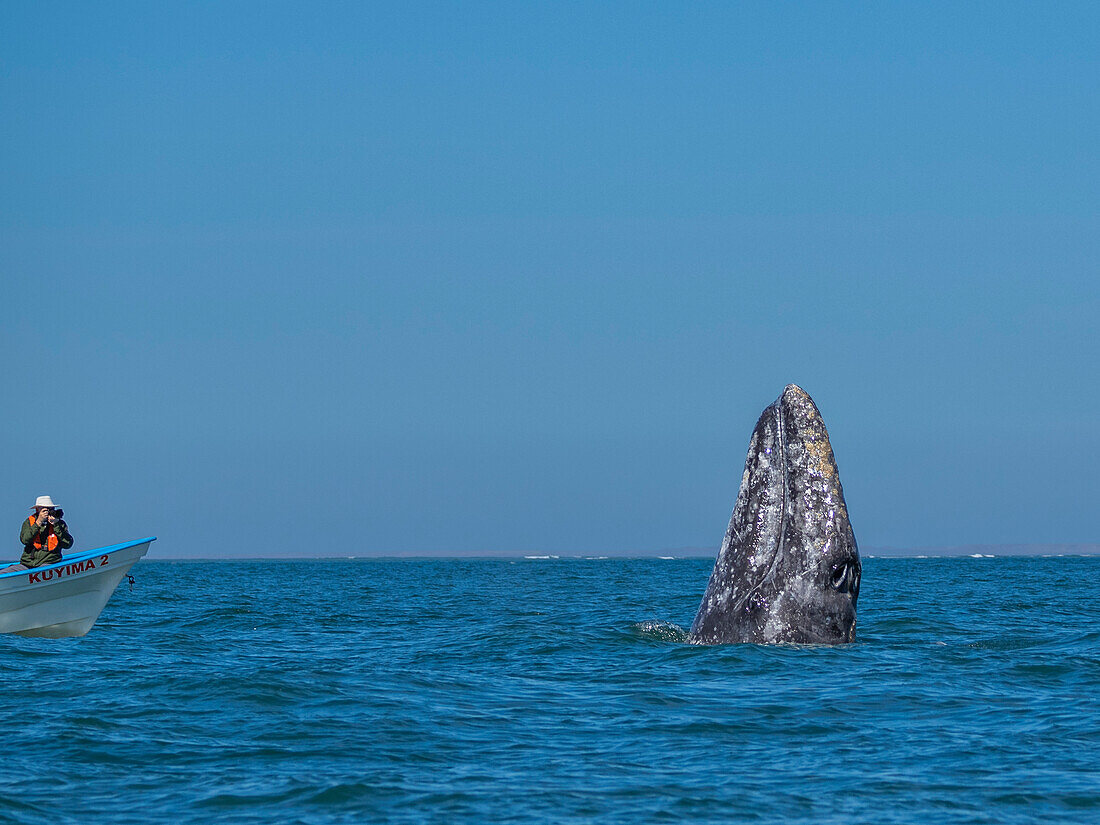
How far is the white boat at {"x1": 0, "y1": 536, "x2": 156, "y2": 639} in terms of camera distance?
64.1 ft

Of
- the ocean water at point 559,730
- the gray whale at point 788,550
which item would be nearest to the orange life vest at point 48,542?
the ocean water at point 559,730

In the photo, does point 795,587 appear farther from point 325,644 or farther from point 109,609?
point 109,609

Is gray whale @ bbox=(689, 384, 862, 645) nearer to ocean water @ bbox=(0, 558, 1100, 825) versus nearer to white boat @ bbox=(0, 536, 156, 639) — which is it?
ocean water @ bbox=(0, 558, 1100, 825)

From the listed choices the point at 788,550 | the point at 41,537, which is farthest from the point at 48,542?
the point at 788,550

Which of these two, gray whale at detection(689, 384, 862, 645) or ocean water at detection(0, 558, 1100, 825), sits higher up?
gray whale at detection(689, 384, 862, 645)

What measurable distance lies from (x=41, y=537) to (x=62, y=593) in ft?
3.26

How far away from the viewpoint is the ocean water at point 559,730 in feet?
26.9

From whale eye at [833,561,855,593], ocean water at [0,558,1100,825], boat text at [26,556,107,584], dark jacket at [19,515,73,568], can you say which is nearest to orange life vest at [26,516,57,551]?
dark jacket at [19,515,73,568]

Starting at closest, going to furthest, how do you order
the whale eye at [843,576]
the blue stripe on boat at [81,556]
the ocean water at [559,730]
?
the ocean water at [559,730], the whale eye at [843,576], the blue stripe on boat at [81,556]

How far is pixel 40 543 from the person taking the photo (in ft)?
66.8

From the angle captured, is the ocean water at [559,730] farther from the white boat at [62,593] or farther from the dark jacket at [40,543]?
the dark jacket at [40,543]

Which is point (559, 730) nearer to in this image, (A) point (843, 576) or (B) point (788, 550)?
(B) point (788, 550)

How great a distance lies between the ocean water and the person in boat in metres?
1.80

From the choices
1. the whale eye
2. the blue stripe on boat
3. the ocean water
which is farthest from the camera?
the blue stripe on boat
